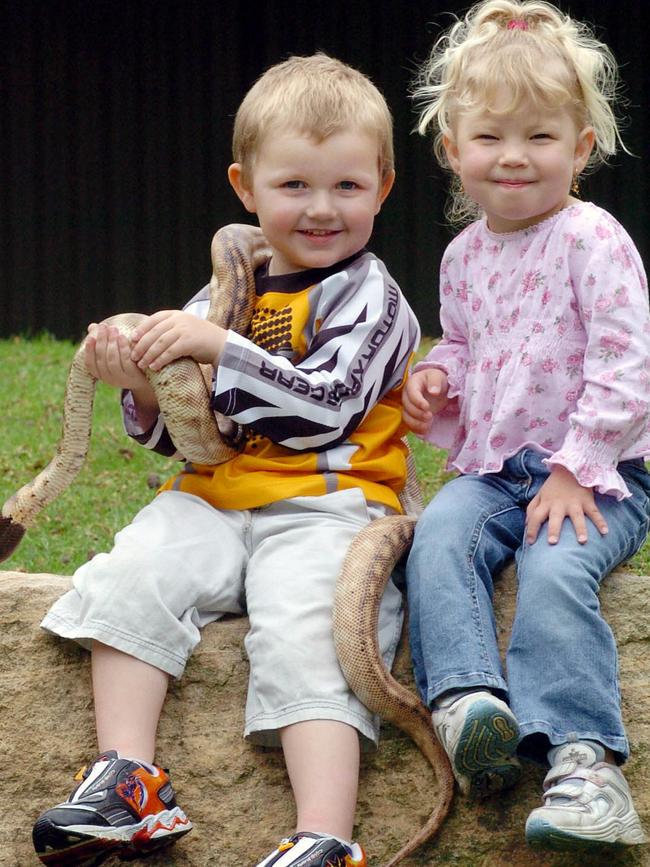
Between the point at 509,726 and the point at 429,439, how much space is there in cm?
109

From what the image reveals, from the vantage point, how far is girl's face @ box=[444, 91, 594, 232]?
11.5 ft

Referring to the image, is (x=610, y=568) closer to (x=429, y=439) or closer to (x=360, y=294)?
(x=429, y=439)

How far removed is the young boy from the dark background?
23.5 ft

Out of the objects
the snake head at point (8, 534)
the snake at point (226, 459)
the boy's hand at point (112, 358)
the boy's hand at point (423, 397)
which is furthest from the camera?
the snake head at point (8, 534)

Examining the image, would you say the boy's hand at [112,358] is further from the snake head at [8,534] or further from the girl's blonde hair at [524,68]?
the girl's blonde hair at [524,68]

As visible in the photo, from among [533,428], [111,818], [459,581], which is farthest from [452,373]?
[111,818]

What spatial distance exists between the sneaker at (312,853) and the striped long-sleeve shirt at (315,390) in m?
0.94

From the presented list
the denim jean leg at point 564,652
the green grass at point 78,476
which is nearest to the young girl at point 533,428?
the denim jean leg at point 564,652

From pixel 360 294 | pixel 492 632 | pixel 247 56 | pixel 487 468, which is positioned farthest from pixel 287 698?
pixel 247 56

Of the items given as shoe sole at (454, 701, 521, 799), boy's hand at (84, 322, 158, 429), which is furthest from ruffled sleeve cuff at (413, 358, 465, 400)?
shoe sole at (454, 701, 521, 799)

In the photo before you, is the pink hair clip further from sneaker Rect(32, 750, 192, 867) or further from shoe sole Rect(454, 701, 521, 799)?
sneaker Rect(32, 750, 192, 867)

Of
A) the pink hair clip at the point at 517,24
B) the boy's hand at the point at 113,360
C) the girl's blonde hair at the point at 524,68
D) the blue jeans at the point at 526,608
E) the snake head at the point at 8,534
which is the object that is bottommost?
the snake head at the point at 8,534

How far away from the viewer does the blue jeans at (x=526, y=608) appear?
3.08m

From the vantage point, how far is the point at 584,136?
3.60 metres
